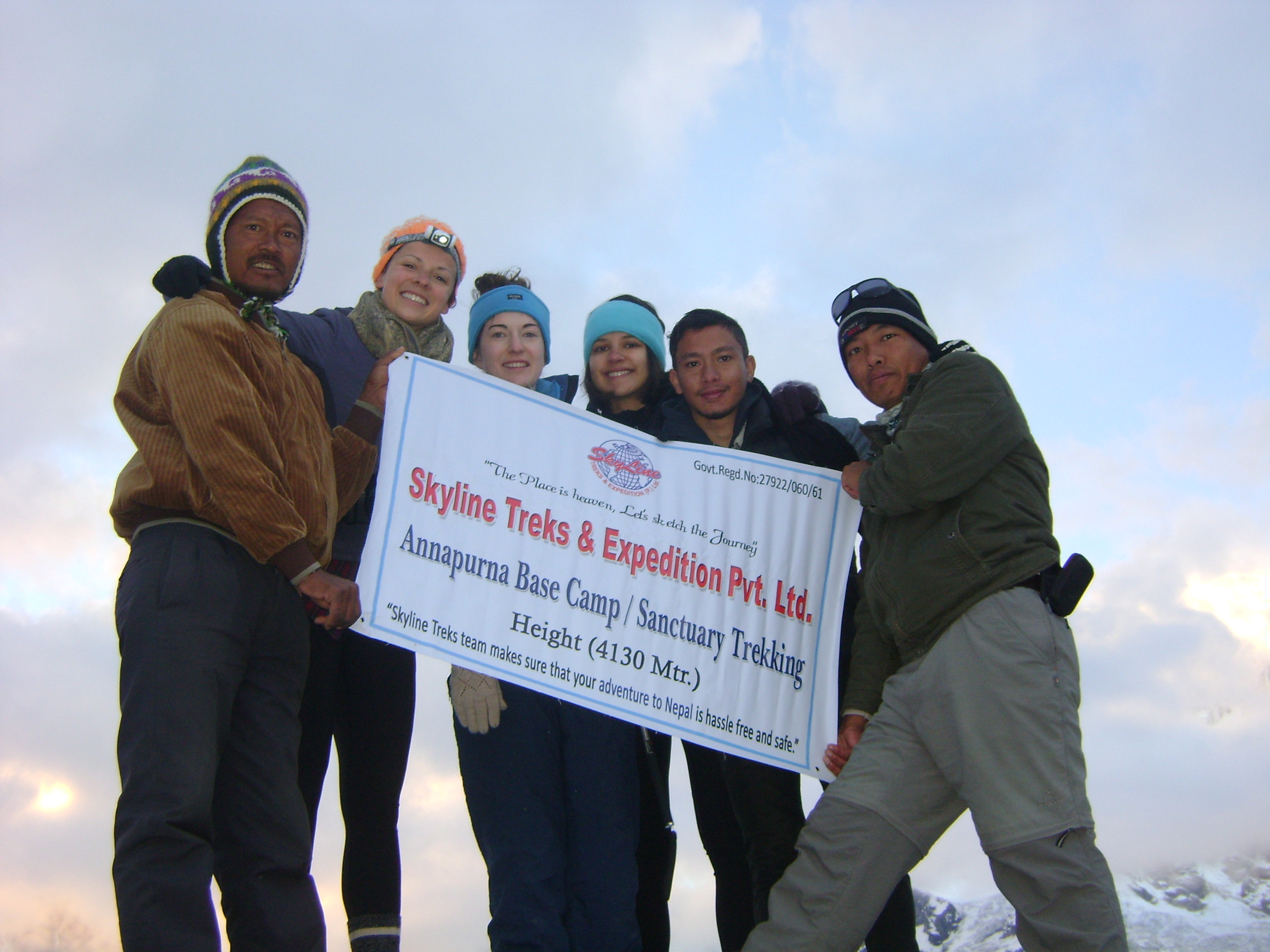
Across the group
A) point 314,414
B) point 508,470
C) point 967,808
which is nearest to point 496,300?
point 508,470

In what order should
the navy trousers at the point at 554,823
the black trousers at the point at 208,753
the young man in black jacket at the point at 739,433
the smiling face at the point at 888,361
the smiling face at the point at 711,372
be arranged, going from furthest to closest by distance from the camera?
the smiling face at the point at 711,372 → the smiling face at the point at 888,361 → the young man in black jacket at the point at 739,433 → the navy trousers at the point at 554,823 → the black trousers at the point at 208,753

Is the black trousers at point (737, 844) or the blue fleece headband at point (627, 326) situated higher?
the blue fleece headband at point (627, 326)

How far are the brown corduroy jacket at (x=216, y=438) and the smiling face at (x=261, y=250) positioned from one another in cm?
Answer: 23

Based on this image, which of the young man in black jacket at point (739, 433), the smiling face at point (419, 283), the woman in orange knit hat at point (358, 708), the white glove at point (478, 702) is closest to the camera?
the woman in orange knit hat at point (358, 708)

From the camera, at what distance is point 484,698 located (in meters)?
3.67

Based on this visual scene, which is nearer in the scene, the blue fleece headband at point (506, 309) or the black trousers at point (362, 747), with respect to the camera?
the black trousers at point (362, 747)

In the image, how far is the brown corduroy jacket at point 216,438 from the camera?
2.84 metres

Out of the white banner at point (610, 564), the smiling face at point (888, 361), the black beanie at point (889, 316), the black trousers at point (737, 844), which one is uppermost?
the black beanie at point (889, 316)

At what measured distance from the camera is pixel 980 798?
302 cm

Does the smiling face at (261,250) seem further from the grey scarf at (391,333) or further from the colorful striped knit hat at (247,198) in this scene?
the grey scarf at (391,333)

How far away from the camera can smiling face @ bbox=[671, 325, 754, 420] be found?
4.48 meters

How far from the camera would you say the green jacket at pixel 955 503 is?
3.32 meters

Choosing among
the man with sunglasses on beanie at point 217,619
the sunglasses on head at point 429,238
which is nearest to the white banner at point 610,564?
the man with sunglasses on beanie at point 217,619

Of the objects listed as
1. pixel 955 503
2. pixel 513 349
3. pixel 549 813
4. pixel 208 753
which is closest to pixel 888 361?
pixel 955 503
